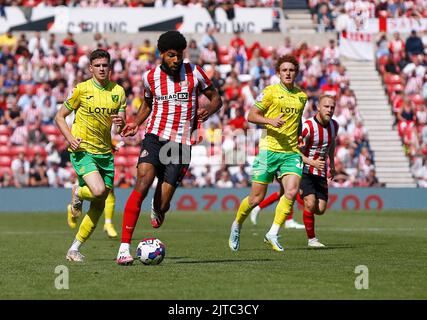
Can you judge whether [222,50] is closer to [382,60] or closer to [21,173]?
[382,60]

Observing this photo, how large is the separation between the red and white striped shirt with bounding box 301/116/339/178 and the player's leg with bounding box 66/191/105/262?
4.68m

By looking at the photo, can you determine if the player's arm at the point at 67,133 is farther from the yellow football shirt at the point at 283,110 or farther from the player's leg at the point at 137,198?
the yellow football shirt at the point at 283,110

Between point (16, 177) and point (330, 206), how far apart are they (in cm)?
971

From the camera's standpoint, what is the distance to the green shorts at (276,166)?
15.8 m

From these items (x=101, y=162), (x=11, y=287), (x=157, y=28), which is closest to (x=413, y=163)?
(x=157, y=28)

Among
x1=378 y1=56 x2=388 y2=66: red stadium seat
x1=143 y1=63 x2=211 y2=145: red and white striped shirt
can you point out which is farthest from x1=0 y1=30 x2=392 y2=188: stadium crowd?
x1=143 y1=63 x2=211 y2=145: red and white striped shirt

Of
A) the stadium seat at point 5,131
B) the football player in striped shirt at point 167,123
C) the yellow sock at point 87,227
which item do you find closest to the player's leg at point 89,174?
the yellow sock at point 87,227

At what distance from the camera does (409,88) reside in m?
38.3

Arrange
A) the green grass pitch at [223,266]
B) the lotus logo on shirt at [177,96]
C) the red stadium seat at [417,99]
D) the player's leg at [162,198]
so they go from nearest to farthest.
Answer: the green grass pitch at [223,266] < the player's leg at [162,198] < the lotus logo on shirt at [177,96] < the red stadium seat at [417,99]

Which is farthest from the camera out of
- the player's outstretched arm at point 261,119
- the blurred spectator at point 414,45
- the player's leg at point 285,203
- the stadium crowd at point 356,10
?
the stadium crowd at point 356,10

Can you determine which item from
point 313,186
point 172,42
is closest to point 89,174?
point 172,42

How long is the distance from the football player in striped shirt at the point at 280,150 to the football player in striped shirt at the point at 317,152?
1397 mm

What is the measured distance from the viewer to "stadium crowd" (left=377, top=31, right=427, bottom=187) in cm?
3584
